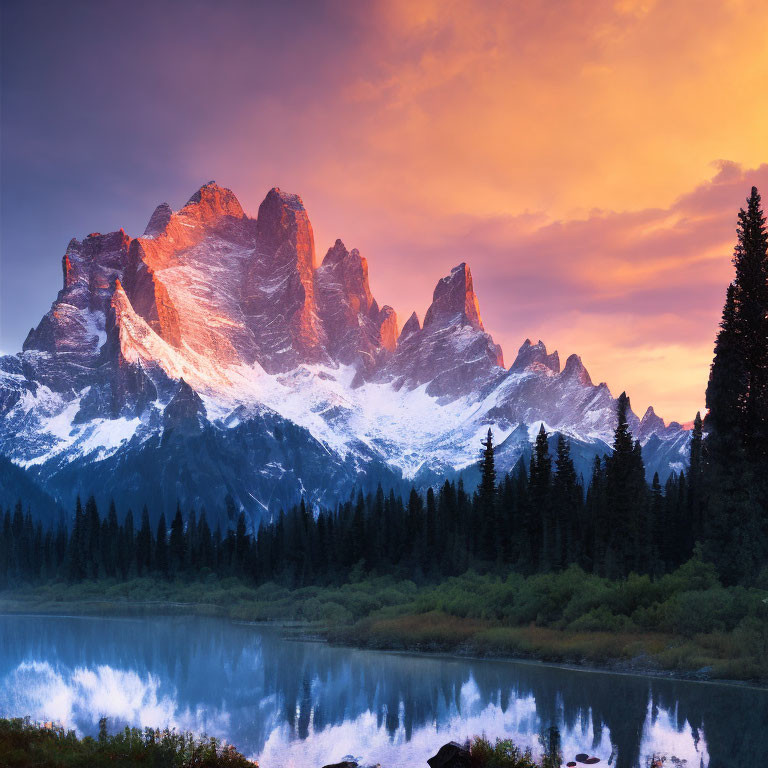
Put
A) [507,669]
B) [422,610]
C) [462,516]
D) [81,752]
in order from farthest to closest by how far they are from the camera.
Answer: [462,516] → [422,610] → [507,669] → [81,752]

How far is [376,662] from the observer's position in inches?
1943

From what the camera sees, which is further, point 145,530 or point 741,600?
point 145,530

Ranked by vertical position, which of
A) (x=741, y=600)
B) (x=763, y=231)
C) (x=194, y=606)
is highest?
(x=763, y=231)

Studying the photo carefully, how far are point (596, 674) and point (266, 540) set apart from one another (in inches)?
3980

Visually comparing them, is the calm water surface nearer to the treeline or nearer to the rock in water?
the rock in water

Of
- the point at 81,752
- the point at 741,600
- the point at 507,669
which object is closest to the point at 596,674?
the point at 507,669

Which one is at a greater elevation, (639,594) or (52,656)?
(639,594)

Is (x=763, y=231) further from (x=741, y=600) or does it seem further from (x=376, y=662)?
(x=376, y=662)

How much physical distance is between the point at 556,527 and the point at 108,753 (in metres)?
61.7

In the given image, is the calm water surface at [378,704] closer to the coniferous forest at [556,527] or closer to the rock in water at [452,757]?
the rock in water at [452,757]

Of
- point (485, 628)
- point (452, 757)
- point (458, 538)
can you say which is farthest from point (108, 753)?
point (458, 538)

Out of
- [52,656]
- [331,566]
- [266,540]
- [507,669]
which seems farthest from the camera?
[266,540]

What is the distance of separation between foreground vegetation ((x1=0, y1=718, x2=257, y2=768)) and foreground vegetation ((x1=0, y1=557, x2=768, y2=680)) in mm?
22783

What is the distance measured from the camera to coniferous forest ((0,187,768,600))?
4600 centimetres
